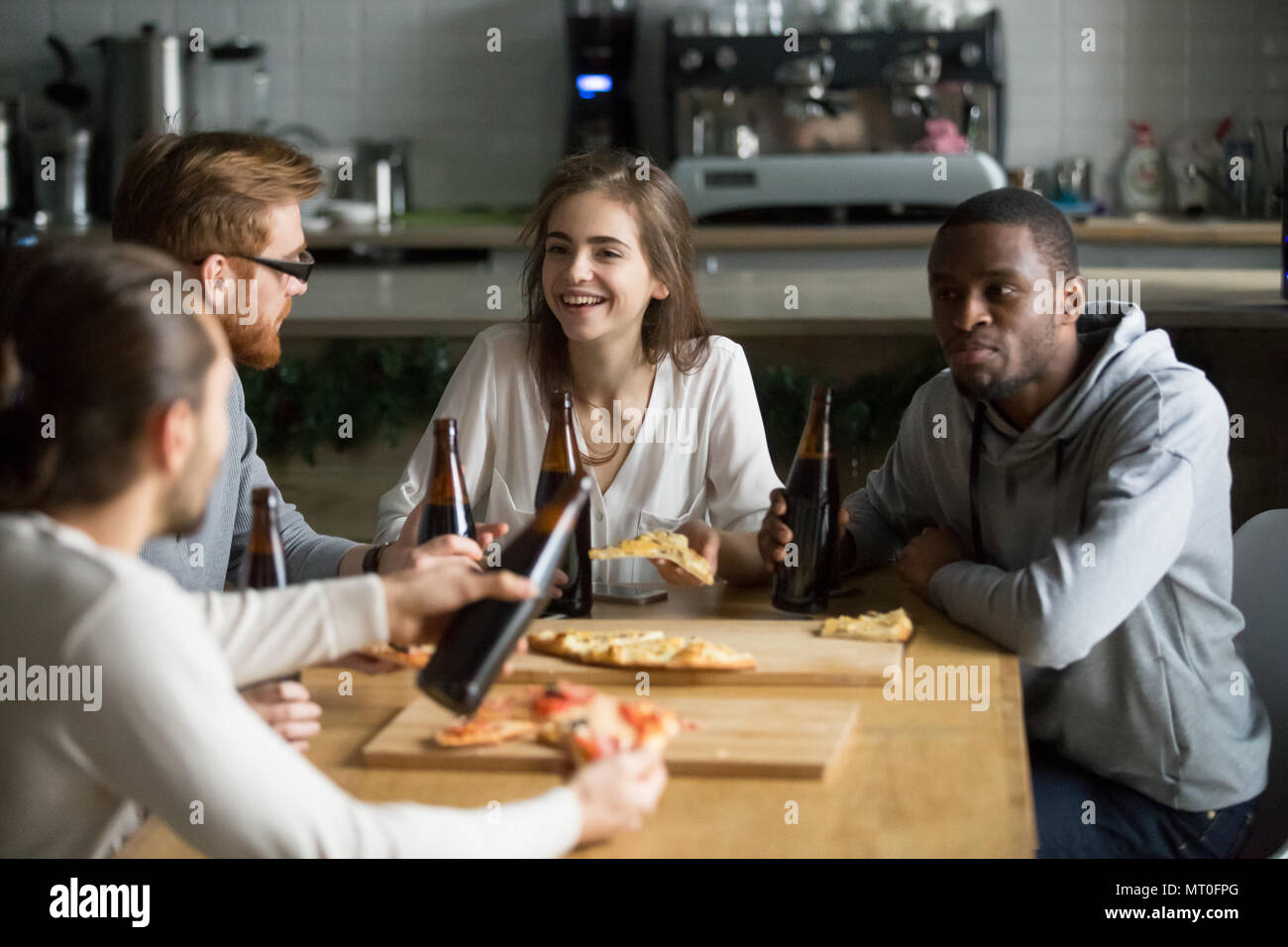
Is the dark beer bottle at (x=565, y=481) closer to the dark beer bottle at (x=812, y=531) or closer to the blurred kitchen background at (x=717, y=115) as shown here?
the dark beer bottle at (x=812, y=531)

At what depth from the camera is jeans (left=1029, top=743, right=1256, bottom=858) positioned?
1.87 meters

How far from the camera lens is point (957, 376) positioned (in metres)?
2.03

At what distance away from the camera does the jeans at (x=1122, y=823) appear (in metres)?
1.87

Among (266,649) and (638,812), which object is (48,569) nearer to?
(266,649)

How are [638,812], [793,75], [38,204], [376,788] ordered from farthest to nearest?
[38,204] < [793,75] < [376,788] < [638,812]

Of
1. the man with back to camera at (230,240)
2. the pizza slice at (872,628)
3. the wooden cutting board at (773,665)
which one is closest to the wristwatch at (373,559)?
the man with back to camera at (230,240)

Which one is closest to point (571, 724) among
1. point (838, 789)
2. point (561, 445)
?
point (838, 789)

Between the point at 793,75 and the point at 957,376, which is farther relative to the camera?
the point at 793,75

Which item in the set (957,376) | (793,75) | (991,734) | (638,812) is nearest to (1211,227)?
(793,75)

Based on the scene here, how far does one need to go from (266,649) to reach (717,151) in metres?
4.80

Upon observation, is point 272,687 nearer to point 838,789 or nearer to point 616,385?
point 838,789

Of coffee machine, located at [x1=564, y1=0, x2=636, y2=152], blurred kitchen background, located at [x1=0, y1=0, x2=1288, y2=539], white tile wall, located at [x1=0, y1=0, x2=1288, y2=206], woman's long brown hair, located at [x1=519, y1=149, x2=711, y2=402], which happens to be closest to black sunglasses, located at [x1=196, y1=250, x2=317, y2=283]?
woman's long brown hair, located at [x1=519, y1=149, x2=711, y2=402]

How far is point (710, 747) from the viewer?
1298 millimetres

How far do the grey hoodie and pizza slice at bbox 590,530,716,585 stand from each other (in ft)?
1.00
